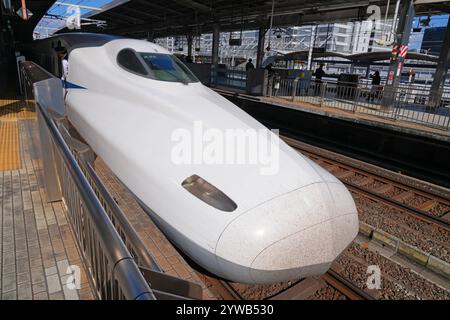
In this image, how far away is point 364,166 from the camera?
9.24 metres

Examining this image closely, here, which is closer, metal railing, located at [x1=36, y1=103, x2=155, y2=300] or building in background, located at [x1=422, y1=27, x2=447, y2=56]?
metal railing, located at [x1=36, y1=103, x2=155, y2=300]

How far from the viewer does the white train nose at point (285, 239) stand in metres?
2.92

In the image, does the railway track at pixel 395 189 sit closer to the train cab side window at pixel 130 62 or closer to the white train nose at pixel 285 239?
the white train nose at pixel 285 239

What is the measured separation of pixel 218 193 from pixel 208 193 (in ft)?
0.38

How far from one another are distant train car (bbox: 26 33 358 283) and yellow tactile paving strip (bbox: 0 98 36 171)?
154cm

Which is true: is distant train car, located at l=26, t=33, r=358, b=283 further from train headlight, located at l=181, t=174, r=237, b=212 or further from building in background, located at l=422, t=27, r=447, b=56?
building in background, located at l=422, t=27, r=447, b=56

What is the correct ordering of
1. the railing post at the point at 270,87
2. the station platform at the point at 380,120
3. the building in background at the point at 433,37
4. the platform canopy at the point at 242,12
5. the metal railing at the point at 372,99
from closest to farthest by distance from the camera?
the station platform at the point at 380,120 < the metal railing at the point at 372,99 < the platform canopy at the point at 242,12 < the railing post at the point at 270,87 < the building in background at the point at 433,37

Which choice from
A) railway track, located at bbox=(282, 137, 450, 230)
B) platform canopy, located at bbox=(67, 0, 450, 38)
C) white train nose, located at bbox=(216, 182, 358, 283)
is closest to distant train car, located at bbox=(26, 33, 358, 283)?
white train nose, located at bbox=(216, 182, 358, 283)

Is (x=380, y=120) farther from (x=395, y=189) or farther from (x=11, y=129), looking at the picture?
(x=11, y=129)

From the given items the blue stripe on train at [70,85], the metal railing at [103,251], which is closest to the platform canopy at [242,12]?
the blue stripe on train at [70,85]

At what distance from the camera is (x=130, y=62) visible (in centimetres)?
554

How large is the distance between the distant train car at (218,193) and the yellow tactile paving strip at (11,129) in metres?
1.54

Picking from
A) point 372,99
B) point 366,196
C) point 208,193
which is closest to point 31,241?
point 208,193

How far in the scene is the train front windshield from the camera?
17.7 ft
